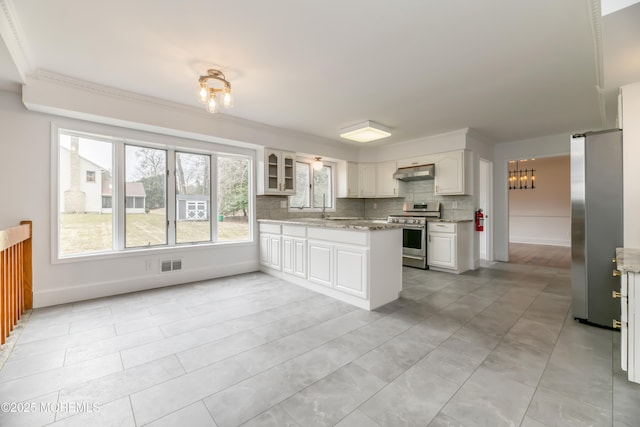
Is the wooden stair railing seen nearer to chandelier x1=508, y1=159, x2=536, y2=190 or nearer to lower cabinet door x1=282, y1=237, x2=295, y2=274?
lower cabinet door x1=282, y1=237, x2=295, y2=274

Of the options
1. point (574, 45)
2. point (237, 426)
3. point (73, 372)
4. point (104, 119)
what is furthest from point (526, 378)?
point (104, 119)

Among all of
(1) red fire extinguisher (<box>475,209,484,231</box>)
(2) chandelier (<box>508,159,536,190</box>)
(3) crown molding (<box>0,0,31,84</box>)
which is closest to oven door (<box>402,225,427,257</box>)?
(1) red fire extinguisher (<box>475,209,484,231</box>)

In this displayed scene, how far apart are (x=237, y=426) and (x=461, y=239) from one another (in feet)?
→ 15.2

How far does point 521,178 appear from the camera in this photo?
8484 mm

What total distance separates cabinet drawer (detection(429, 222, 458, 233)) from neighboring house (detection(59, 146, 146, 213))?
16.3 ft

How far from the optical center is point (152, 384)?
178cm

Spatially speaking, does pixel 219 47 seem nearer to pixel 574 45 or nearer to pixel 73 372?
pixel 73 372

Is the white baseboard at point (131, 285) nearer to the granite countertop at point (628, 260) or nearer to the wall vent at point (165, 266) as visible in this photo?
the wall vent at point (165, 266)

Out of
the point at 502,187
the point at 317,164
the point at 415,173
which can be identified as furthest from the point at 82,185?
the point at 502,187

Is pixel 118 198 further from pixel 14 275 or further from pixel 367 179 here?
pixel 367 179

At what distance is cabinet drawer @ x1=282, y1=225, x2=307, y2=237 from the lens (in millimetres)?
3984

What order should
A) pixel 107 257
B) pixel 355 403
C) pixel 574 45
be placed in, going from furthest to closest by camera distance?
pixel 107 257 < pixel 574 45 < pixel 355 403

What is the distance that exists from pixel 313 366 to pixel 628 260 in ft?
7.70

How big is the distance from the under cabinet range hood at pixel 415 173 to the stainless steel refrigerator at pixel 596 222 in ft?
8.43
